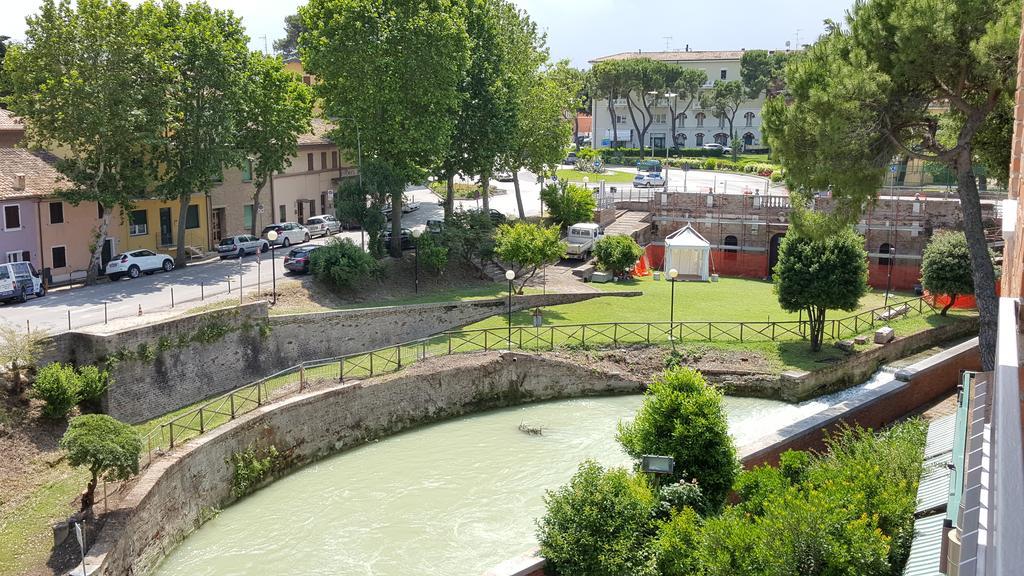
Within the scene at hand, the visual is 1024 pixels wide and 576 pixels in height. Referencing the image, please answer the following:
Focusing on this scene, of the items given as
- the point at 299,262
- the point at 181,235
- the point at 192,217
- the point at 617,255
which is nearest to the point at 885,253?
the point at 617,255

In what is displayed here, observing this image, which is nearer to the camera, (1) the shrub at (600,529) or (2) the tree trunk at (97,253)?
(1) the shrub at (600,529)

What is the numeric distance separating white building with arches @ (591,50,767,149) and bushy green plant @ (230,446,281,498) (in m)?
73.0

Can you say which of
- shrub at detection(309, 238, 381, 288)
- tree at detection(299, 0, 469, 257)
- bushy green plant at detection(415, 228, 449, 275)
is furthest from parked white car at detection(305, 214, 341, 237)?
shrub at detection(309, 238, 381, 288)

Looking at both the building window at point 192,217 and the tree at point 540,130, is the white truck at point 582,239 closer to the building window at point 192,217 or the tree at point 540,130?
the tree at point 540,130

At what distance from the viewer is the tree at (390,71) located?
117ft

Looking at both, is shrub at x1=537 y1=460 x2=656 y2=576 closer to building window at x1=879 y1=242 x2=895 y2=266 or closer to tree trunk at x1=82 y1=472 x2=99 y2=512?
tree trunk at x1=82 y1=472 x2=99 y2=512

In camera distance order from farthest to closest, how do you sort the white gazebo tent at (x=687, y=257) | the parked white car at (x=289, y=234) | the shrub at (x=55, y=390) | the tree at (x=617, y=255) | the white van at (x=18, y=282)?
the white gazebo tent at (x=687, y=257) → the parked white car at (x=289, y=234) → the tree at (x=617, y=255) → the white van at (x=18, y=282) → the shrub at (x=55, y=390)

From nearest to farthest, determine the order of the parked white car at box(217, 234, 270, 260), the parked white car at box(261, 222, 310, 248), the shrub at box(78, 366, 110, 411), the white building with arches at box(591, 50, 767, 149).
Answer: the shrub at box(78, 366, 110, 411)
the parked white car at box(217, 234, 270, 260)
the parked white car at box(261, 222, 310, 248)
the white building with arches at box(591, 50, 767, 149)

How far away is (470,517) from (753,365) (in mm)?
12415

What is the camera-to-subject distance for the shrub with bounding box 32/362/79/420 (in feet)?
67.6

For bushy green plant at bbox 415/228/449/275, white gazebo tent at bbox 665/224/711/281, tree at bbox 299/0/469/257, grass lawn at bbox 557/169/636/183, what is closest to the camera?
tree at bbox 299/0/469/257

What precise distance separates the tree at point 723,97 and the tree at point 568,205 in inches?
1812

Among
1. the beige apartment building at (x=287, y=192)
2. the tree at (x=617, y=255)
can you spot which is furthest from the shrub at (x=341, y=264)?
the tree at (x=617, y=255)

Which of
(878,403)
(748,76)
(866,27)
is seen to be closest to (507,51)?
(866,27)
